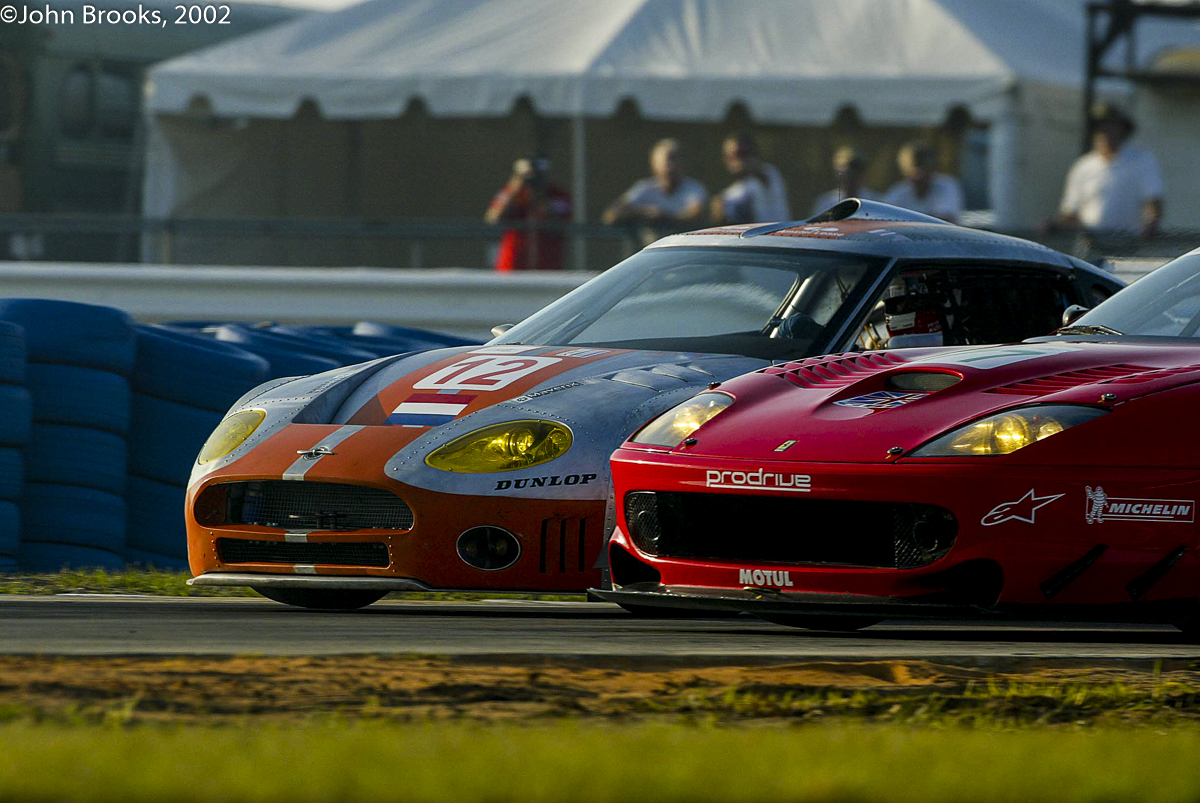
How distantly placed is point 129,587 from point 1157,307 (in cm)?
340

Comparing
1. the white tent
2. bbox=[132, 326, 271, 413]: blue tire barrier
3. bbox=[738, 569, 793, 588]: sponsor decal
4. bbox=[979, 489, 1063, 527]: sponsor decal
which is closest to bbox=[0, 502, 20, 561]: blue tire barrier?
bbox=[132, 326, 271, 413]: blue tire barrier

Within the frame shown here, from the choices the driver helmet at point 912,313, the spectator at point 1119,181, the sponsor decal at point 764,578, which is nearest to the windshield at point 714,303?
the driver helmet at point 912,313

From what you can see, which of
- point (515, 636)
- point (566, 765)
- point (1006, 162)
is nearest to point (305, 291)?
point (1006, 162)

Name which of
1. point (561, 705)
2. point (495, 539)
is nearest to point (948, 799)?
point (561, 705)

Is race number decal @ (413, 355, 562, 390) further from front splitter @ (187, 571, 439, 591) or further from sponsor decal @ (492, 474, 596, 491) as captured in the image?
front splitter @ (187, 571, 439, 591)

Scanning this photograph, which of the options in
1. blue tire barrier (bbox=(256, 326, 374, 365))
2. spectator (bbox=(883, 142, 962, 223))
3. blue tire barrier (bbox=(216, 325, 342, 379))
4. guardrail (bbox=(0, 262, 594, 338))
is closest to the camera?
blue tire barrier (bbox=(216, 325, 342, 379))

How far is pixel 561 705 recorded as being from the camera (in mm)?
3807

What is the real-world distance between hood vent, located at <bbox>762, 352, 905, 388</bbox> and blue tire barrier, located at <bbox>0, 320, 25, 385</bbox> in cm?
313

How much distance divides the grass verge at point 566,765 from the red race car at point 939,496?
1468mm

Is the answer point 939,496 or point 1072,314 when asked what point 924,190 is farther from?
point 939,496

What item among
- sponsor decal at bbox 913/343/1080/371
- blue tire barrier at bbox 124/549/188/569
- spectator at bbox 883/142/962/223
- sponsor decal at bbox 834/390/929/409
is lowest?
blue tire barrier at bbox 124/549/188/569

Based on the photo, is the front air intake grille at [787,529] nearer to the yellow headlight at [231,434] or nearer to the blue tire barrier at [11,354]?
the yellow headlight at [231,434]

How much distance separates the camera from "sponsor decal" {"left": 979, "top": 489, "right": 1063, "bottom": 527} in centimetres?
491

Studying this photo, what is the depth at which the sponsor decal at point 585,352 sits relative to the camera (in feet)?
21.8
